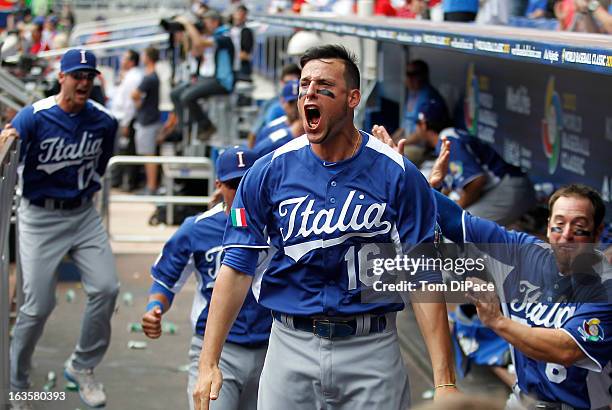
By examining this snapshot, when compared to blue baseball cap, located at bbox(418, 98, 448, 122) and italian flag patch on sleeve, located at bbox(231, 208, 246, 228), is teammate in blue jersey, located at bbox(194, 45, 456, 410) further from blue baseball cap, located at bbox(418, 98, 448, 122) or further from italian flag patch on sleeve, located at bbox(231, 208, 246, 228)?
blue baseball cap, located at bbox(418, 98, 448, 122)

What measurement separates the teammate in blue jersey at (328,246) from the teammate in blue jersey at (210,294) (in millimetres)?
1069

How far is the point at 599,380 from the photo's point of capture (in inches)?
185

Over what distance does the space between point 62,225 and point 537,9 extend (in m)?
5.40

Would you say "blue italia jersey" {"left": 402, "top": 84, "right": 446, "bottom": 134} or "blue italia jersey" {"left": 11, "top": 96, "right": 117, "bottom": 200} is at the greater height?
"blue italia jersey" {"left": 11, "top": 96, "right": 117, "bottom": 200}

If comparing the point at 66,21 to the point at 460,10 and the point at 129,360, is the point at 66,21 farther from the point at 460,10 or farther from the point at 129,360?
the point at 129,360

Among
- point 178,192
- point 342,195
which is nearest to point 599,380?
point 342,195

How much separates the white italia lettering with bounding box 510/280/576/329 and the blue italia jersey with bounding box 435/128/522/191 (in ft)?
11.6

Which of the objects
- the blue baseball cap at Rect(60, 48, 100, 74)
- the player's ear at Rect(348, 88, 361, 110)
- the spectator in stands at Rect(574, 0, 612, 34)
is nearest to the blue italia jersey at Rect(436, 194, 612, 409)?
the player's ear at Rect(348, 88, 361, 110)

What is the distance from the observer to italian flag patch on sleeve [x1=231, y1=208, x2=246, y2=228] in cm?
420

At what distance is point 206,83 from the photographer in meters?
15.7

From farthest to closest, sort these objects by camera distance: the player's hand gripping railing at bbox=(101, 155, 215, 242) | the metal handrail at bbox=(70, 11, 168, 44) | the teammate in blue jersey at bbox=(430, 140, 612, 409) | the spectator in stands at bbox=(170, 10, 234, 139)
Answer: the metal handrail at bbox=(70, 11, 168, 44), the spectator in stands at bbox=(170, 10, 234, 139), the player's hand gripping railing at bbox=(101, 155, 215, 242), the teammate in blue jersey at bbox=(430, 140, 612, 409)

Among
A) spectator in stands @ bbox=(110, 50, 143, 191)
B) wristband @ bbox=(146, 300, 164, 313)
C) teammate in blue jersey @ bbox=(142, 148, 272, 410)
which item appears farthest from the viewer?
spectator in stands @ bbox=(110, 50, 143, 191)

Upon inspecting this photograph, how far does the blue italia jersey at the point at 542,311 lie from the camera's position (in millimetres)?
4418

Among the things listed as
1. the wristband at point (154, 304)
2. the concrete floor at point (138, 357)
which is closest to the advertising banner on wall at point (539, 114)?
the concrete floor at point (138, 357)
